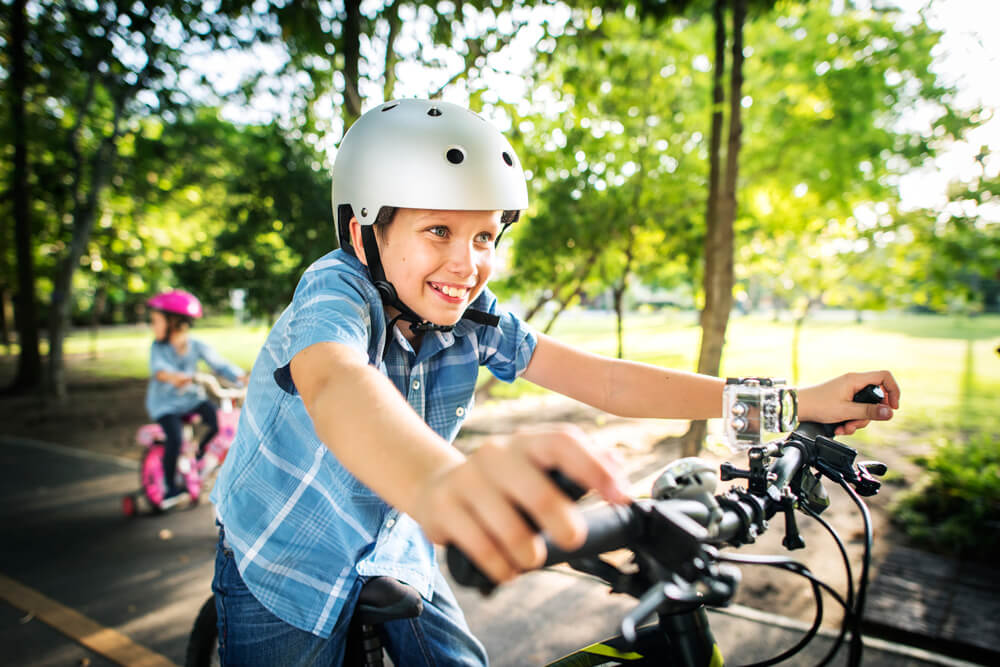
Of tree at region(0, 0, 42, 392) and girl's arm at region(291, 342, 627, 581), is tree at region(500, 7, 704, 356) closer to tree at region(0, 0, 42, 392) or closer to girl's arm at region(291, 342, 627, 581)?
girl's arm at region(291, 342, 627, 581)

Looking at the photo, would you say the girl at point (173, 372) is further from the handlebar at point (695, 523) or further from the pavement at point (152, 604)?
the handlebar at point (695, 523)

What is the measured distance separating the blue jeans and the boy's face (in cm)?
80

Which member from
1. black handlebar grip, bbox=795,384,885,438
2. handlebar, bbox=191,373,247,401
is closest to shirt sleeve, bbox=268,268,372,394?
black handlebar grip, bbox=795,384,885,438

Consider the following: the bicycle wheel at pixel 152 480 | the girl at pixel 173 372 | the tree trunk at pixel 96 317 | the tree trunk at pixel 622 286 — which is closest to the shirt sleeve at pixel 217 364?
the girl at pixel 173 372

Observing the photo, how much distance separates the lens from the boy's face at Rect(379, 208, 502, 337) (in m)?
1.65

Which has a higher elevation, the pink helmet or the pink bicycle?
the pink helmet

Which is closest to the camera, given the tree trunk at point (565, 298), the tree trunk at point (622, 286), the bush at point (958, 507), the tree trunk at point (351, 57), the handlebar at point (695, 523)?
the handlebar at point (695, 523)

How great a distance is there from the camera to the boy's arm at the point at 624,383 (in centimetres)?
187

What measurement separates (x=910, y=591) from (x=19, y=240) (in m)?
16.6

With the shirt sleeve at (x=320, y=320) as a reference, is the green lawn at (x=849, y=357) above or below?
below

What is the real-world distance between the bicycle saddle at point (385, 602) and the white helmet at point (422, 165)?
101 centimetres

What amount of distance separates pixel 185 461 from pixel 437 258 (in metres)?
5.56

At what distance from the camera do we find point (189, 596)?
169 inches

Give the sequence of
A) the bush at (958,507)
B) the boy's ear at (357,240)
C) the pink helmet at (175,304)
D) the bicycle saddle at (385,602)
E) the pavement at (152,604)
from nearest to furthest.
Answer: the bicycle saddle at (385,602), the boy's ear at (357,240), the pavement at (152,604), the bush at (958,507), the pink helmet at (175,304)
